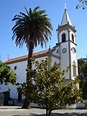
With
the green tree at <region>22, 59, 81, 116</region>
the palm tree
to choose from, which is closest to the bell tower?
the palm tree

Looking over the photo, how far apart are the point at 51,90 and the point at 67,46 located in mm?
35215

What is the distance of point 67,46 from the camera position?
47625 millimetres

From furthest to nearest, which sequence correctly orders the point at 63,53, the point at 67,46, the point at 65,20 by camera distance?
the point at 65,20 → the point at 63,53 → the point at 67,46

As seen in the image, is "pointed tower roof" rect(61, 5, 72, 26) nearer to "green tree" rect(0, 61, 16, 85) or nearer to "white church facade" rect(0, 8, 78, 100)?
"white church facade" rect(0, 8, 78, 100)

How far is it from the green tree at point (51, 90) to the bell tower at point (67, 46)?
3256 cm

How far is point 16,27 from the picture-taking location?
30609 mm

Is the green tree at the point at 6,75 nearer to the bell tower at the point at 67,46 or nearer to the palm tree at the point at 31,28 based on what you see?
the palm tree at the point at 31,28

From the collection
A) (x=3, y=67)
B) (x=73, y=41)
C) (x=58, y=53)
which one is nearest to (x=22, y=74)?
(x=58, y=53)

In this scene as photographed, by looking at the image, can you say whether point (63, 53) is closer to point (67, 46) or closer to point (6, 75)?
point (67, 46)

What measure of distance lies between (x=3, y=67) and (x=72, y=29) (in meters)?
28.6

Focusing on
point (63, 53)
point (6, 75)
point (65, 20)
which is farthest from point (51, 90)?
point (65, 20)

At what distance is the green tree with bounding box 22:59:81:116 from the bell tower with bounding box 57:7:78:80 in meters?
32.6

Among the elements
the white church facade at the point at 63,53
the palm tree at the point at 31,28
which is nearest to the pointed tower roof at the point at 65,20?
the white church facade at the point at 63,53

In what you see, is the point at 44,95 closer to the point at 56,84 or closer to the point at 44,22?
the point at 56,84
